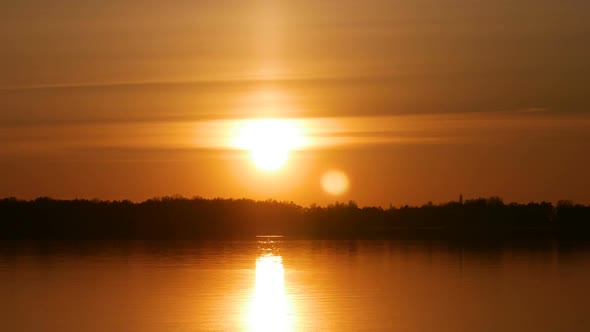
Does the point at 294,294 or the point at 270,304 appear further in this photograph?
the point at 294,294

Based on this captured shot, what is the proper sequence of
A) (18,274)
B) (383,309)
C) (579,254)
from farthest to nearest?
(579,254), (18,274), (383,309)

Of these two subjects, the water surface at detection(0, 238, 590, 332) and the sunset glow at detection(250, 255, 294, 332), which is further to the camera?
the water surface at detection(0, 238, 590, 332)

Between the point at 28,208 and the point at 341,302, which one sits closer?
the point at 341,302

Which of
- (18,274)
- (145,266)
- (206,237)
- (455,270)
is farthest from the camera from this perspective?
(206,237)

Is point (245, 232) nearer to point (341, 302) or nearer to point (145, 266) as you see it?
point (145, 266)

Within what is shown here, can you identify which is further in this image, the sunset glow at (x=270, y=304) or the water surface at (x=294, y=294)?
the water surface at (x=294, y=294)

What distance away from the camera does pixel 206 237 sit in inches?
4710

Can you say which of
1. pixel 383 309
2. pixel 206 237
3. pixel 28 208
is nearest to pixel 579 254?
pixel 383 309

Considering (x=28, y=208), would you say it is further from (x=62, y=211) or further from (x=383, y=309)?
(x=383, y=309)

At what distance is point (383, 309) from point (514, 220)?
105m

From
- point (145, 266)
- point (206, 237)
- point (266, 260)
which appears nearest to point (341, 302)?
point (145, 266)

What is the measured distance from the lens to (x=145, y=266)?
5828 centimetres

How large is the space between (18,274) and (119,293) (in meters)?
11.6

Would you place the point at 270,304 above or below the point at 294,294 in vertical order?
below
